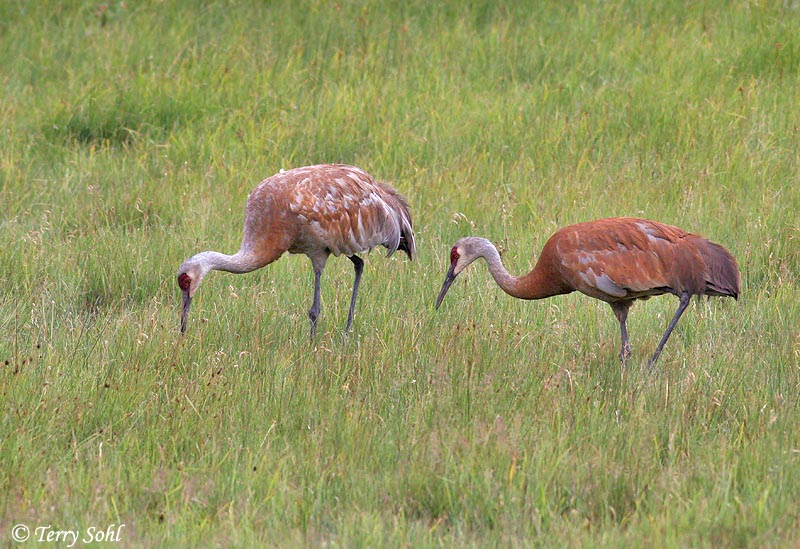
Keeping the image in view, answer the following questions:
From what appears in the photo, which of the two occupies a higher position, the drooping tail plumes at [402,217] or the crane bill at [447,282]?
the drooping tail plumes at [402,217]

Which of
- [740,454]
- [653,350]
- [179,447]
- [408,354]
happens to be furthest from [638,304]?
[179,447]

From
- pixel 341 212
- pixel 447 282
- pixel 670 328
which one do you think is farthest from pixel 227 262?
pixel 670 328

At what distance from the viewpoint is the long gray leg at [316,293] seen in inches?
260

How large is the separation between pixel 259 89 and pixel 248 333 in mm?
4011

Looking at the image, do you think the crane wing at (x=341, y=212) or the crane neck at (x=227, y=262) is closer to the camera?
the crane neck at (x=227, y=262)

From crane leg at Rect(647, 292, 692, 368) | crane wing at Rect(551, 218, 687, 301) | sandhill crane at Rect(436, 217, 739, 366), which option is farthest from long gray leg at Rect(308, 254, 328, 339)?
crane leg at Rect(647, 292, 692, 368)

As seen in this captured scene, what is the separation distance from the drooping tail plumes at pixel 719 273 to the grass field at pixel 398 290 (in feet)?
1.01

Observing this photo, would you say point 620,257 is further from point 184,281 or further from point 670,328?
point 184,281

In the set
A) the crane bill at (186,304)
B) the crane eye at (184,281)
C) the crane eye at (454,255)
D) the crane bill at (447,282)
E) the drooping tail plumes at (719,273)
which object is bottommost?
the crane bill at (186,304)

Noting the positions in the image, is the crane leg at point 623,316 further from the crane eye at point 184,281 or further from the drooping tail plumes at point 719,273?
the crane eye at point 184,281

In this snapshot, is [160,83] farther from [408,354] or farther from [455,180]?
[408,354]

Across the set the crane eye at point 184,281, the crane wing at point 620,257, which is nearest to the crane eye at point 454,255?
the crane wing at point 620,257

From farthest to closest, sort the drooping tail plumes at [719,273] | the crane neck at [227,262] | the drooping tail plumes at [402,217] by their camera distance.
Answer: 1. the drooping tail plumes at [402,217]
2. the crane neck at [227,262]
3. the drooping tail plumes at [719,273]

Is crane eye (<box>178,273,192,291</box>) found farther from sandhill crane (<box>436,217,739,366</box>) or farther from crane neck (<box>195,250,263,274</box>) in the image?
sandhill crane (<box>436,217,739,366</box>)
